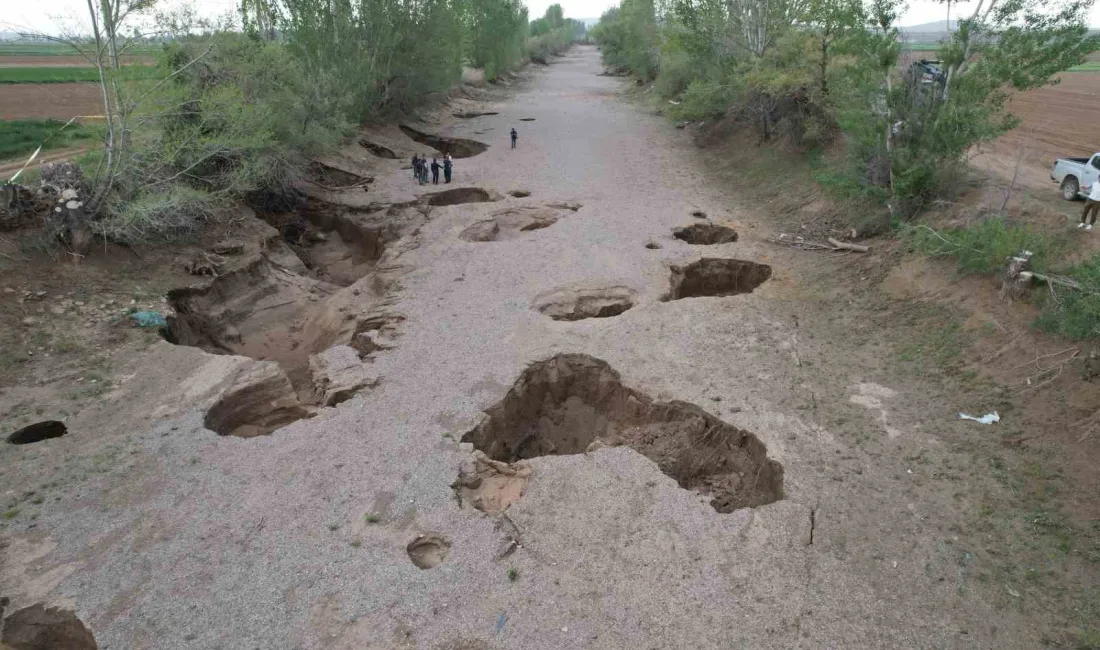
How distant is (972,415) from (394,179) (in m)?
18.1

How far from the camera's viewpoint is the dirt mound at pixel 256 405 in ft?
29.6

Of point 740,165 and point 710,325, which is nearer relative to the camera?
point 710,325

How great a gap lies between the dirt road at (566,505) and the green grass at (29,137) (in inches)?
646

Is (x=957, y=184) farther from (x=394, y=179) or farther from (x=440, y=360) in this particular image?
(x=394, y=179)

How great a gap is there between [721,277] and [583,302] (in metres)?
3.84

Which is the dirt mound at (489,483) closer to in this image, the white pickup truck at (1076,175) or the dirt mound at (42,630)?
the dirt mound at (42,630)

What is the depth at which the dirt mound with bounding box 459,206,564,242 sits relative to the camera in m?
16.0

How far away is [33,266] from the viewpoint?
37.2 ft

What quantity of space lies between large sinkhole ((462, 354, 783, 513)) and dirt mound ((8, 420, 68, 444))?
5592 mm

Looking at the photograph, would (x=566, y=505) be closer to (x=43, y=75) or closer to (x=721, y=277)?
(x=721, y=277)

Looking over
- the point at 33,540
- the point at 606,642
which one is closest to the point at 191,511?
the point at 33,540

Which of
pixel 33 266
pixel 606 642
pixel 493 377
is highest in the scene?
pixel 33 266

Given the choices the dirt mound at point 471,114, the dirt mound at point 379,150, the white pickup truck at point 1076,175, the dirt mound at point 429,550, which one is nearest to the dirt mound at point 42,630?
the dirt mound at point 429,550

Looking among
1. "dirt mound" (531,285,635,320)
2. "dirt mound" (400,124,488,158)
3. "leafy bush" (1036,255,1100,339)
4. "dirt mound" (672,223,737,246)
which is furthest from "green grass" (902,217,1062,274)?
"dirt mound" (400,124,488,158)
